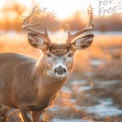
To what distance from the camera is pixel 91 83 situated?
402 cm

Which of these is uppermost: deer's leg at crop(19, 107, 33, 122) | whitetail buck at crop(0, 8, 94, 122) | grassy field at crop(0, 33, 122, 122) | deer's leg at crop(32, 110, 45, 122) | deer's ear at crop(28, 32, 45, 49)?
deer's ear at crop(28, 32, 45, 49)

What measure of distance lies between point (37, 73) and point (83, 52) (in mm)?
1088

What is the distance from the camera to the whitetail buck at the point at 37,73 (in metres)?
2.61

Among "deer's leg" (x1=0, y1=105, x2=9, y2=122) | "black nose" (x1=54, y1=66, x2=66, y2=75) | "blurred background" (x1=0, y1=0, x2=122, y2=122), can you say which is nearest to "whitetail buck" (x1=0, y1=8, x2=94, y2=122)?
"black nose" (x1=54, y1=66, x2=66, y2=75)

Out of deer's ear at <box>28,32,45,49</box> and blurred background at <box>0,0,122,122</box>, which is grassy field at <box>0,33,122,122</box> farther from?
deer's ear at <box>28,32,45,49</box>

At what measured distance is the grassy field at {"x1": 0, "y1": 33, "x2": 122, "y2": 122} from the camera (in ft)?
11.6

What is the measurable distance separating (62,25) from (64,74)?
106cm

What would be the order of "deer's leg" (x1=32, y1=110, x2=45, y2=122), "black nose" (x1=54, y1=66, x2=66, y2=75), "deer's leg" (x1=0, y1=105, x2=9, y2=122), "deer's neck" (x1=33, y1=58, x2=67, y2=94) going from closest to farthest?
"black nose" (x1=54, y1=66, x2=66, y2=75), "deer's neck" (x1=33, y1=58, x2=67, y2=94), "deer's leg" (x1=32, y1=110, x2=45, y2=122), "deer's leg" (x1=0, y1=105, x2=9, y2=122)

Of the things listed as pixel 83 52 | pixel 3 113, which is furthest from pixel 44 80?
pixel 83 52

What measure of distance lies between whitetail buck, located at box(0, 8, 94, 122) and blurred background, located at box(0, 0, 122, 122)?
22.8 inches

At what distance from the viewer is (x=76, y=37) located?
110 inches

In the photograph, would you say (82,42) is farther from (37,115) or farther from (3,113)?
(3,113)

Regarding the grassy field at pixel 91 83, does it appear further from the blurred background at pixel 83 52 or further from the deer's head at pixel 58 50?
the deer's head at pixel 58 50

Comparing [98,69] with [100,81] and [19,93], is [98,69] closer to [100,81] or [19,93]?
[100,81]
